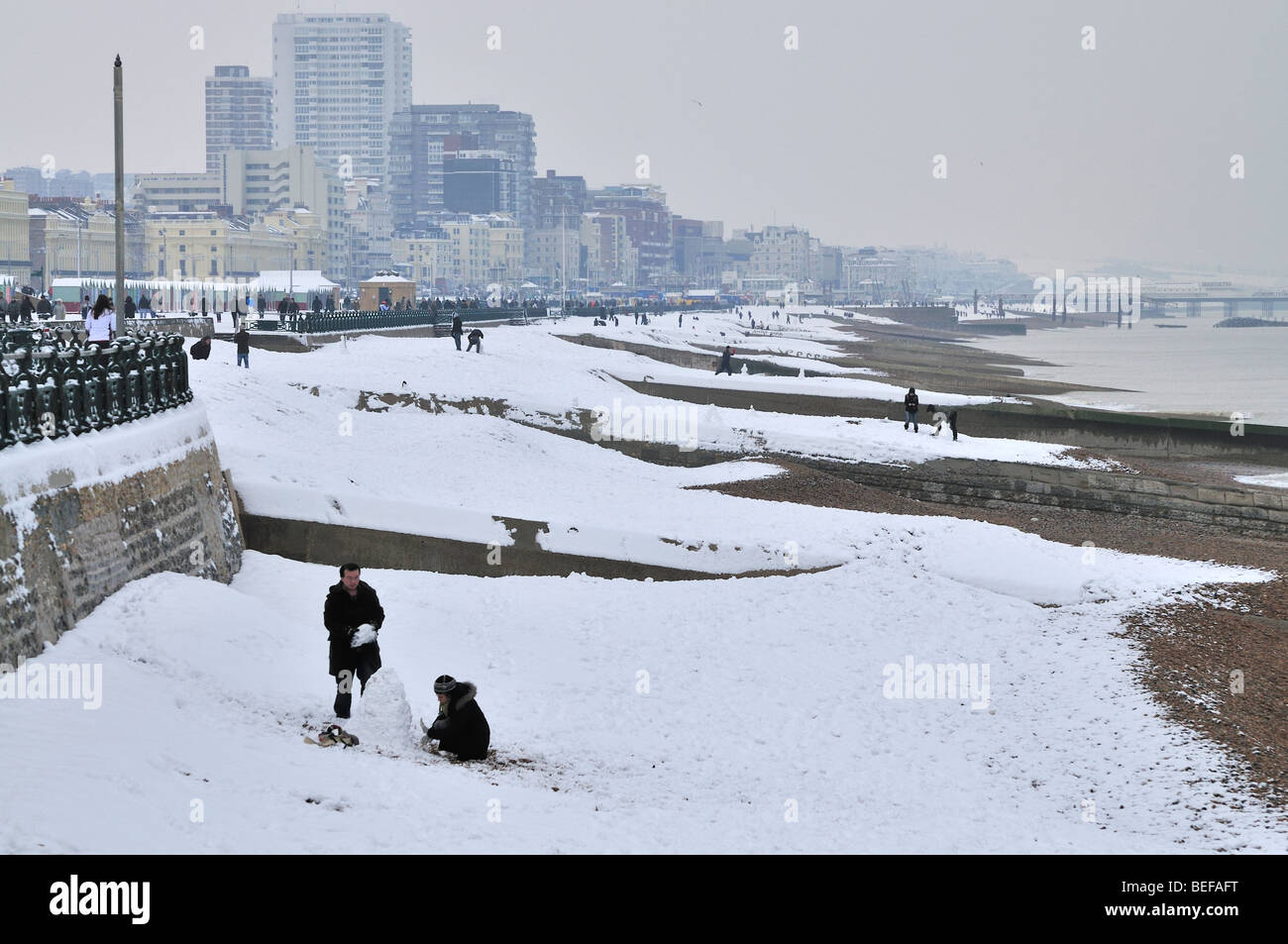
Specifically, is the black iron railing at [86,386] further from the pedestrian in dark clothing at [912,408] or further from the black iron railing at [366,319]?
the black iron railing at [366,319]

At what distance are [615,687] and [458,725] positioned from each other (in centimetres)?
440

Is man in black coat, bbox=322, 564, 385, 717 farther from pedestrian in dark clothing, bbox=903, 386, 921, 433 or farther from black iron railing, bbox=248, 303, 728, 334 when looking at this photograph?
black iron railing, bbox=248, 303, 728, 334

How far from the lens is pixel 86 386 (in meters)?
15.4

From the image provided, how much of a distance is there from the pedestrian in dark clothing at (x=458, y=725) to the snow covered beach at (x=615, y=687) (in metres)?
0.28

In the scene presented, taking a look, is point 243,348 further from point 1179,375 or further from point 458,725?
point 1179,375

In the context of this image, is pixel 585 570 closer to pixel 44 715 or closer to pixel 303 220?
pixel 44 715

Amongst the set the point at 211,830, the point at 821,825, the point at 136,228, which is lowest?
the point at 821,825

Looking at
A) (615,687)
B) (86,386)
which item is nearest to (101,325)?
(86,386)

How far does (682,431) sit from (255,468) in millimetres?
13912

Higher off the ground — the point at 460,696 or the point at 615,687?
the point at 460,696

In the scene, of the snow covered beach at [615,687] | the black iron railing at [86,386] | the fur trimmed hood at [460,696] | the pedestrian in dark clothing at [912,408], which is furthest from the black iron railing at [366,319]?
the fur trimmed hood at [460,696]

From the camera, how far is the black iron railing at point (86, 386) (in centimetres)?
1359
